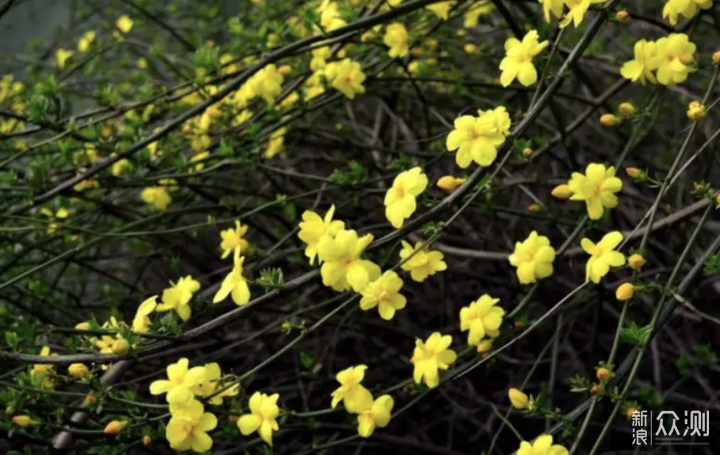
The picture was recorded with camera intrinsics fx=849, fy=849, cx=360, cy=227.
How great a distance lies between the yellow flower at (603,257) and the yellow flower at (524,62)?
0.26 meters

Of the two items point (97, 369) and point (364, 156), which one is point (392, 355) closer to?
point (364, 156)

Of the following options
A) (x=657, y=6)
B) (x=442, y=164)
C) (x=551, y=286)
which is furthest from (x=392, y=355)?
(x=657, y=6)

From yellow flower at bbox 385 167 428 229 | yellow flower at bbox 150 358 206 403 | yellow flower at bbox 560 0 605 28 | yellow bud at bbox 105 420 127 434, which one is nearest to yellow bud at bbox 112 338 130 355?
yellow flower at bbox 150 358 206 403

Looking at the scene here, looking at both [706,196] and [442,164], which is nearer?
[706,196]

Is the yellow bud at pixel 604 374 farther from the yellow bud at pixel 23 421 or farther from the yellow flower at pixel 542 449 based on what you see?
the yellow bud at pixel 23 421

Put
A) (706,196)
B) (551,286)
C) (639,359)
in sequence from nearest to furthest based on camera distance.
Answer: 1. (639,359)
2. (706,196)
3. (551,286)

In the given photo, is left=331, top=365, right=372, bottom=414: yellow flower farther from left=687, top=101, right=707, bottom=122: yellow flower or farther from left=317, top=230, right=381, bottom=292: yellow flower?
left=687, top=101, right=707, bottom=122: yellow flower

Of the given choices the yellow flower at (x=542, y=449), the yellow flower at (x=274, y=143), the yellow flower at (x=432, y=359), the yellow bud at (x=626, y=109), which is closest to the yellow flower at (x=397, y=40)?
the yellow flower at (x=274, y=143)

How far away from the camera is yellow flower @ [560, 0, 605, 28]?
1.23 m

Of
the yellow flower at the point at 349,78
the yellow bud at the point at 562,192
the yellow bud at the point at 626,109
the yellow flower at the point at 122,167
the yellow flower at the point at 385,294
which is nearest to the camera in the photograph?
the yellow flower at the point at 385,294

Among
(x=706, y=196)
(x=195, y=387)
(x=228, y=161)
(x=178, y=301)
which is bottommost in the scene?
(x=706, y=196)

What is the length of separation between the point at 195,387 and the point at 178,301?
0.70ft

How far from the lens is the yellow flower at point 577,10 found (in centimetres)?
123

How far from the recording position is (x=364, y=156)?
2.41 m
